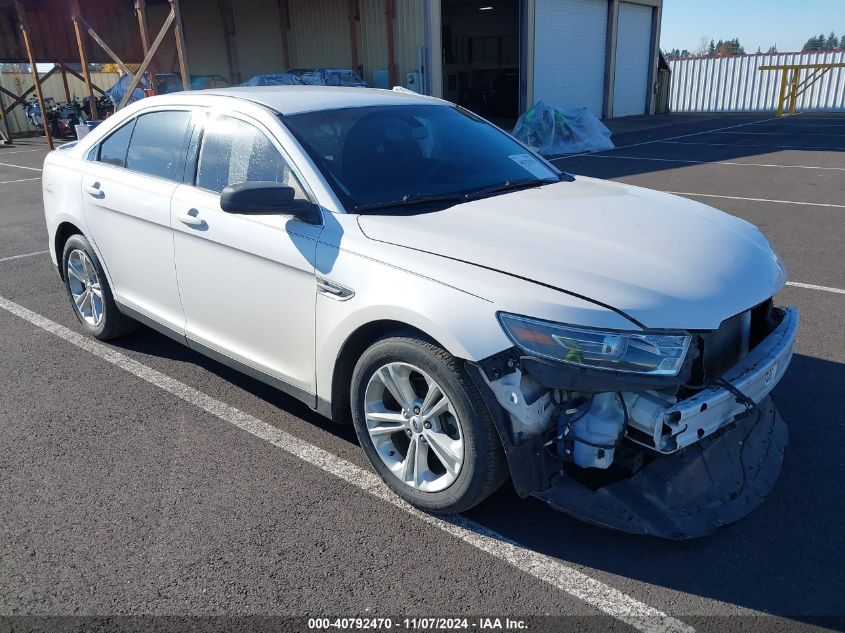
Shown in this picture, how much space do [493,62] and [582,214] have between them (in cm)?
2912

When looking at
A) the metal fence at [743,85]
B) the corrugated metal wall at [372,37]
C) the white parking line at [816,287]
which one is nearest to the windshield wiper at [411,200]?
the white parking line at [816,287]

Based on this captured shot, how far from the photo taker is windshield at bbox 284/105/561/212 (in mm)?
3320

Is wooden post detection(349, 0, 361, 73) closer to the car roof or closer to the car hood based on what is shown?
the car roof

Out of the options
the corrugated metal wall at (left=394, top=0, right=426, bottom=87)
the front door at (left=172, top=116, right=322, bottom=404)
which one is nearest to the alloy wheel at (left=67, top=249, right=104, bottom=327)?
the front door at (left=172, top=116, right=322, bottom=404)

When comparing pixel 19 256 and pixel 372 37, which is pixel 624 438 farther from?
pixel 372 37

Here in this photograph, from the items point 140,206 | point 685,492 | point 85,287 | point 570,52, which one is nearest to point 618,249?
point 685,492

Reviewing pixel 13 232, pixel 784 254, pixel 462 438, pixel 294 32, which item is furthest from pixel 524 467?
pixel 294 32

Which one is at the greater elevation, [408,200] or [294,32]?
[294,32]

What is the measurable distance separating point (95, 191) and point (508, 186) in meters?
2.74

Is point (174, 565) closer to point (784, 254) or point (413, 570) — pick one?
point (413, 570)

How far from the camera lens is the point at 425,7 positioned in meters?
18.0

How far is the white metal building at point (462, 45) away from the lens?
19.0 meters

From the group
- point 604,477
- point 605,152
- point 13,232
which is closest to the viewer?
point 604,477

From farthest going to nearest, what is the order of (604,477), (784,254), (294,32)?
(294,32) < (784,254) < (604,477)
